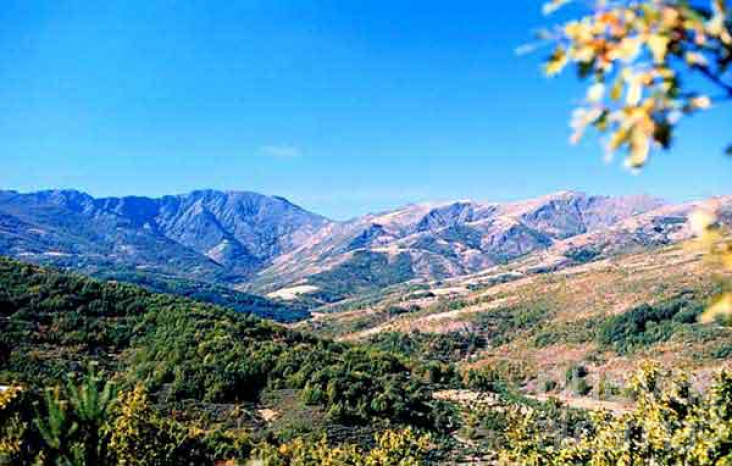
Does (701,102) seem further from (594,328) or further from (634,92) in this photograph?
(594,328)

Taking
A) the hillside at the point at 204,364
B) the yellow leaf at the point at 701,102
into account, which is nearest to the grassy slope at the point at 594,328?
the hillside at the point at 204,364

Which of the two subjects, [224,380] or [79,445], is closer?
[79,445]

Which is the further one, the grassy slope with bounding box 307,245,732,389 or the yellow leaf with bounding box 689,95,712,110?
the grassy slope with bounding box 307,245,732,389

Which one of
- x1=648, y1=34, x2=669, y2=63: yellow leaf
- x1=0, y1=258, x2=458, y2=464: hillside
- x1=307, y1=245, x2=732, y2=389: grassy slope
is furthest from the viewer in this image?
x1=307, y1=245, x2=732, y2=389: grassy slope

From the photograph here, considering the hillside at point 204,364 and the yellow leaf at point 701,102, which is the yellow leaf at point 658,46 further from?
the hillside at point 204,364

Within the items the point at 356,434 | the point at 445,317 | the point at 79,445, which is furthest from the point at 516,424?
the point at 445,317

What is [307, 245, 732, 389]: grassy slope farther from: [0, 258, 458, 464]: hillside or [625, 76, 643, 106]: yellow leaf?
[625, 76, 643, 106]: yellow leaf

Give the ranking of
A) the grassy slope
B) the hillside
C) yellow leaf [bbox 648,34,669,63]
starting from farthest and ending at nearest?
the grassy slope
the hillside
yellow leaf [bbox 648,34,669,63]

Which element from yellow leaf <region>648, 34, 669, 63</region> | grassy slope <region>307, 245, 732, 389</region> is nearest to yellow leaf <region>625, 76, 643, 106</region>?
yellow leaf <region>648, 34, 669, 63</region>

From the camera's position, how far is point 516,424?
966 inches

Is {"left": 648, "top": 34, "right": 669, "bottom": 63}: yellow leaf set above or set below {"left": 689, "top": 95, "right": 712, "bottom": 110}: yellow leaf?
above

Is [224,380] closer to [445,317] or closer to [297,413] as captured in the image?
[297,413]

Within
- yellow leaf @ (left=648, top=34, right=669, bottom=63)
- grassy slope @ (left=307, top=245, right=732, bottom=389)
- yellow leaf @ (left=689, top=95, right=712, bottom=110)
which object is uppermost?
yellow leaf @ (left=648, top=34, right=669, bottom=63)

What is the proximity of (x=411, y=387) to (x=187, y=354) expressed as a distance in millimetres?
30483
